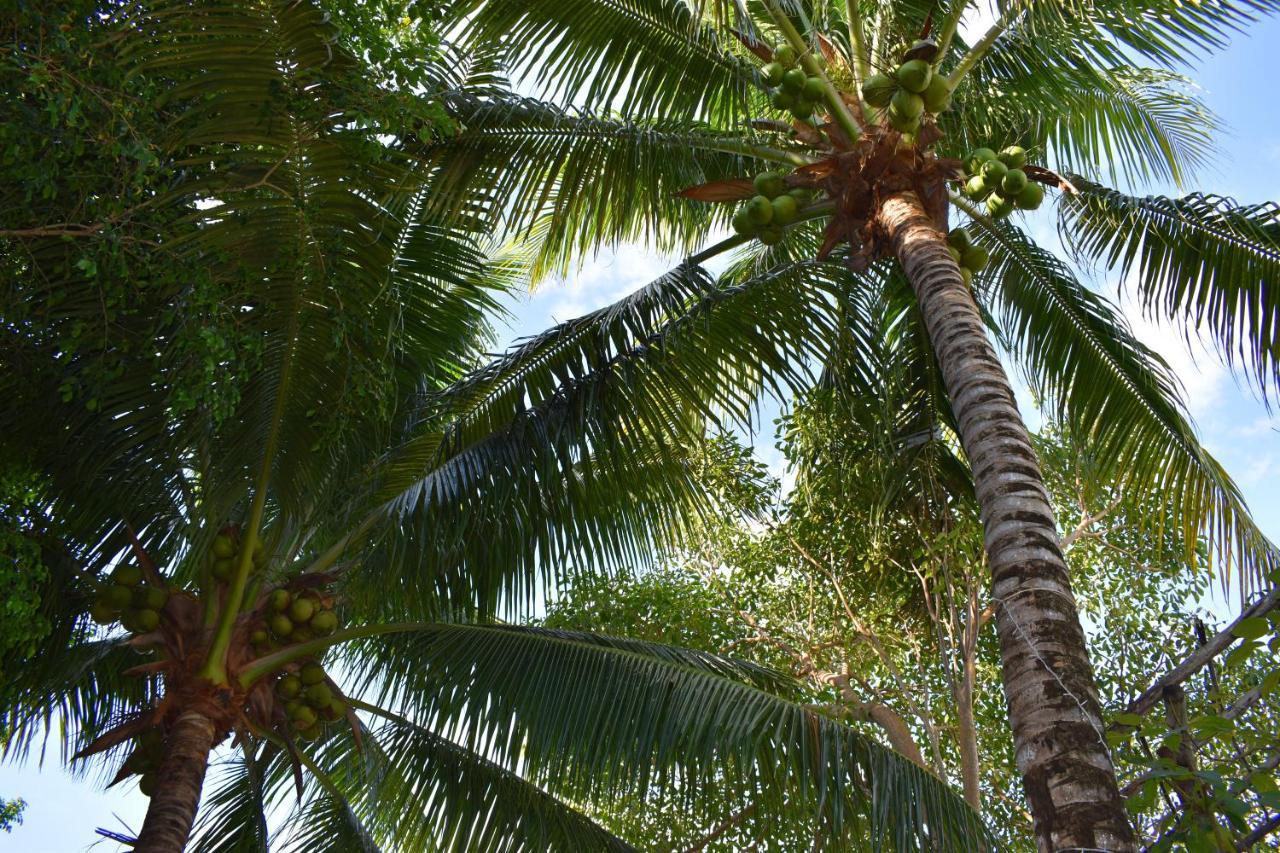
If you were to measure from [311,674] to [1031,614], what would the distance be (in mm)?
4217

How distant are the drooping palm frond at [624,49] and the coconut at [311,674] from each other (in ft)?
12.5

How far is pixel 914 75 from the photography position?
5.37m

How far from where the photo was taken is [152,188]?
15.8 feet

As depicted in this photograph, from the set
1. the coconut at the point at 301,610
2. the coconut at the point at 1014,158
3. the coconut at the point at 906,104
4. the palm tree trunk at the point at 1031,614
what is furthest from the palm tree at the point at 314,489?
the coconut at the point at 1014,158

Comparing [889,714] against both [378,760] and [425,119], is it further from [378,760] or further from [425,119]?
[425,119]

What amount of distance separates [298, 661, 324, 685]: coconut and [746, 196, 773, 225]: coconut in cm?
344

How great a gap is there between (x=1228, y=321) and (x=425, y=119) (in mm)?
4683

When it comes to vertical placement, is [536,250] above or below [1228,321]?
above

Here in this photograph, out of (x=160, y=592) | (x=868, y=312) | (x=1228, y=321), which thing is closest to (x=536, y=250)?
(x=868, y=312)

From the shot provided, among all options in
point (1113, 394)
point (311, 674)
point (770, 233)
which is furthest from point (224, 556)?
point (1113, 394)

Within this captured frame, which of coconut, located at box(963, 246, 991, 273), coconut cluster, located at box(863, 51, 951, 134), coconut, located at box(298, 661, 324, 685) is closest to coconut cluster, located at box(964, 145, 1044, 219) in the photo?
coconut, located at box(963, 246, 991, 273)

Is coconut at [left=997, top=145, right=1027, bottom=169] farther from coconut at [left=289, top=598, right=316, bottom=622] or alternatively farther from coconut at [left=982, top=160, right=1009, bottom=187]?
coconut at [left=289, top=598, right=316, bottom=622]

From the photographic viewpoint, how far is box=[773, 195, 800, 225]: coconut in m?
5.58

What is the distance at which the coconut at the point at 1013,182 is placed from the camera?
5500 millimetres
